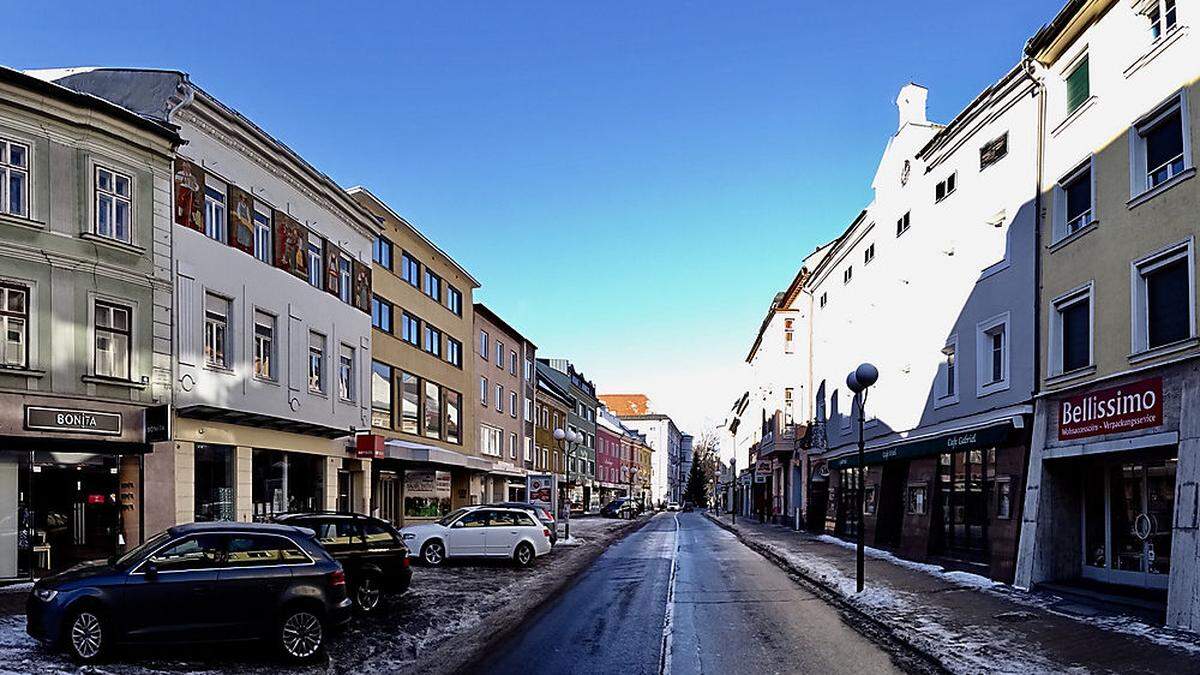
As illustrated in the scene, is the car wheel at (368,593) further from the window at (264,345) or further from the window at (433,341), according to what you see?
the window at (433,341)

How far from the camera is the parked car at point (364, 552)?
14914 millimetres

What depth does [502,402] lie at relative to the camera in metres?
50.6

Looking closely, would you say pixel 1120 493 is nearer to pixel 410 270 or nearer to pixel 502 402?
pixel 410 270

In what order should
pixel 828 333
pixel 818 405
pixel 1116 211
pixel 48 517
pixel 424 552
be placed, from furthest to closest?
1. pixel 818 405
2. pixel 828 333
3. pixel 424 552
4. pixel 48 517
5. pixel 1116 211

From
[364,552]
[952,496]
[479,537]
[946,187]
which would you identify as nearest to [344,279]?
[479,537]

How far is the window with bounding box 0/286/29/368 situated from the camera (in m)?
16.1

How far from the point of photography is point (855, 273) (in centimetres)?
3422

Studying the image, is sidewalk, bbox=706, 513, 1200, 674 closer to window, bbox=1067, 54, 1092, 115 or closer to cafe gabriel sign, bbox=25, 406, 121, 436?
window, bbox=1067, 54, 1092, 115

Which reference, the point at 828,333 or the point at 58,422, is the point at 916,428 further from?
the point at 58,422

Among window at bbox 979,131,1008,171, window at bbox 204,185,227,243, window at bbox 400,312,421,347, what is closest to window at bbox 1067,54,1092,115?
window at bbox 979,131,1008,171

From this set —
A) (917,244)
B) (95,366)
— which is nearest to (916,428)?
(917,244)

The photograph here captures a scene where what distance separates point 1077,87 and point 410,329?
25.0 m

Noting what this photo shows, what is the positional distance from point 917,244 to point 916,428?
502cm

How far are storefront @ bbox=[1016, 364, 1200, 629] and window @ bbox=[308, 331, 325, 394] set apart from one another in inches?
708
